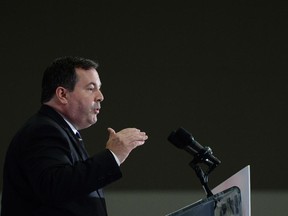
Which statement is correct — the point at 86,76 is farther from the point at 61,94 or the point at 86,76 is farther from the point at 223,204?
the point at 223,204

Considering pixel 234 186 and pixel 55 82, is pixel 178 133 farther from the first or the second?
pixel 55 82

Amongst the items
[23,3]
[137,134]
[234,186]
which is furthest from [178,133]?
[23,3]

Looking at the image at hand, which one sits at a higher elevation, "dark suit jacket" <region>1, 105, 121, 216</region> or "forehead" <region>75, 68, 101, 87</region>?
"forehead" <region>75, 68, 101, 87</region>

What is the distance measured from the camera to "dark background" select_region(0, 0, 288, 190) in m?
3.34

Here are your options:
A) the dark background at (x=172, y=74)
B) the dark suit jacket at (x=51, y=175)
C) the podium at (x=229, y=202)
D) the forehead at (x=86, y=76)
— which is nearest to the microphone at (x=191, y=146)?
the podium at (x=229, y=202)

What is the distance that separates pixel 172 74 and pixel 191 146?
172 cm

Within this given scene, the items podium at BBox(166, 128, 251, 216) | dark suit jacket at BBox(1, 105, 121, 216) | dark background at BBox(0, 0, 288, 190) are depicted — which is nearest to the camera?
podium at BBox(166, 128, 251, 216)

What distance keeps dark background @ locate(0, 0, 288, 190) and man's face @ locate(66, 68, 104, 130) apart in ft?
4.97

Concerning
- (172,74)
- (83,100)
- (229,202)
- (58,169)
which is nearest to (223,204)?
(229,202)

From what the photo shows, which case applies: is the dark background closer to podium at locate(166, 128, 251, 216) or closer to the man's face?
the man's face

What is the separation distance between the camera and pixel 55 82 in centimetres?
184

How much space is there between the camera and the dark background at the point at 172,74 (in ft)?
11.0

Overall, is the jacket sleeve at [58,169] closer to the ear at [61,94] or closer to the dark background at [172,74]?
the ear at [61,94]

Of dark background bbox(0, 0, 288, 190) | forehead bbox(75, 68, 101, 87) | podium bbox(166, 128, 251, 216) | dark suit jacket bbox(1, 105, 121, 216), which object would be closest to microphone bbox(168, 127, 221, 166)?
podium bbox(166, 128, 251, 216)
